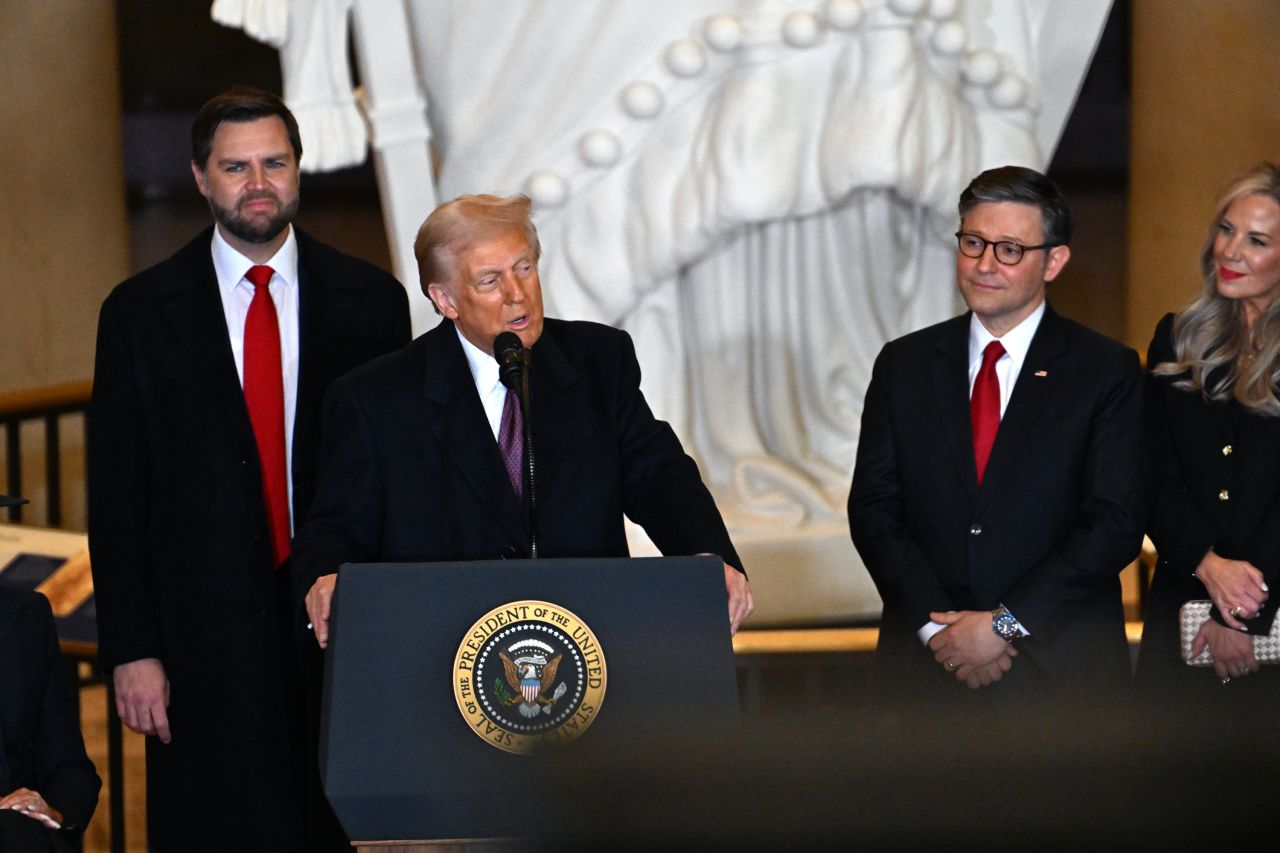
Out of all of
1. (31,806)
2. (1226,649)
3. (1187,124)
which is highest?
(1187,124)

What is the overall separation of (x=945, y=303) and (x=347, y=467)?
262 centimetres

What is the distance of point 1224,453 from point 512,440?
122 cm

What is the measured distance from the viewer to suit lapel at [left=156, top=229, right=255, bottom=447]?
3.04 m

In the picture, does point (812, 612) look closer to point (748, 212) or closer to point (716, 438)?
point (716, 438)

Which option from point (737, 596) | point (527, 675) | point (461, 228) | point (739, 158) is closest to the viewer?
point (527, 675)

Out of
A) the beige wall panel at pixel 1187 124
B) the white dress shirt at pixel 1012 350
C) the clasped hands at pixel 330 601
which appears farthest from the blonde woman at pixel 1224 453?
the beige wall panel at pixel 1187 124

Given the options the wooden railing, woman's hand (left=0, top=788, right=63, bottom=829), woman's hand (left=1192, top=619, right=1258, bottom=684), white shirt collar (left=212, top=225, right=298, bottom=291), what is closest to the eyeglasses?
woman's hand (left=1192, top=619, right=1258, bottom=684)

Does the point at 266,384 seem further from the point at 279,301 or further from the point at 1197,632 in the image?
the point at 1197,632

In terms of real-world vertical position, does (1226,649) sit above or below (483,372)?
below

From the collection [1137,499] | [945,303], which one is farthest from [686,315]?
[1137,499]

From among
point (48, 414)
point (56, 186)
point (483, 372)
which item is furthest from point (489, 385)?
point (56, 186)

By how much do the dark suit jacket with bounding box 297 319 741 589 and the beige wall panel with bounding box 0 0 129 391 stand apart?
436cm

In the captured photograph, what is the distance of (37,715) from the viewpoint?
2645mm

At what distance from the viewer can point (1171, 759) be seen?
3.30ft
